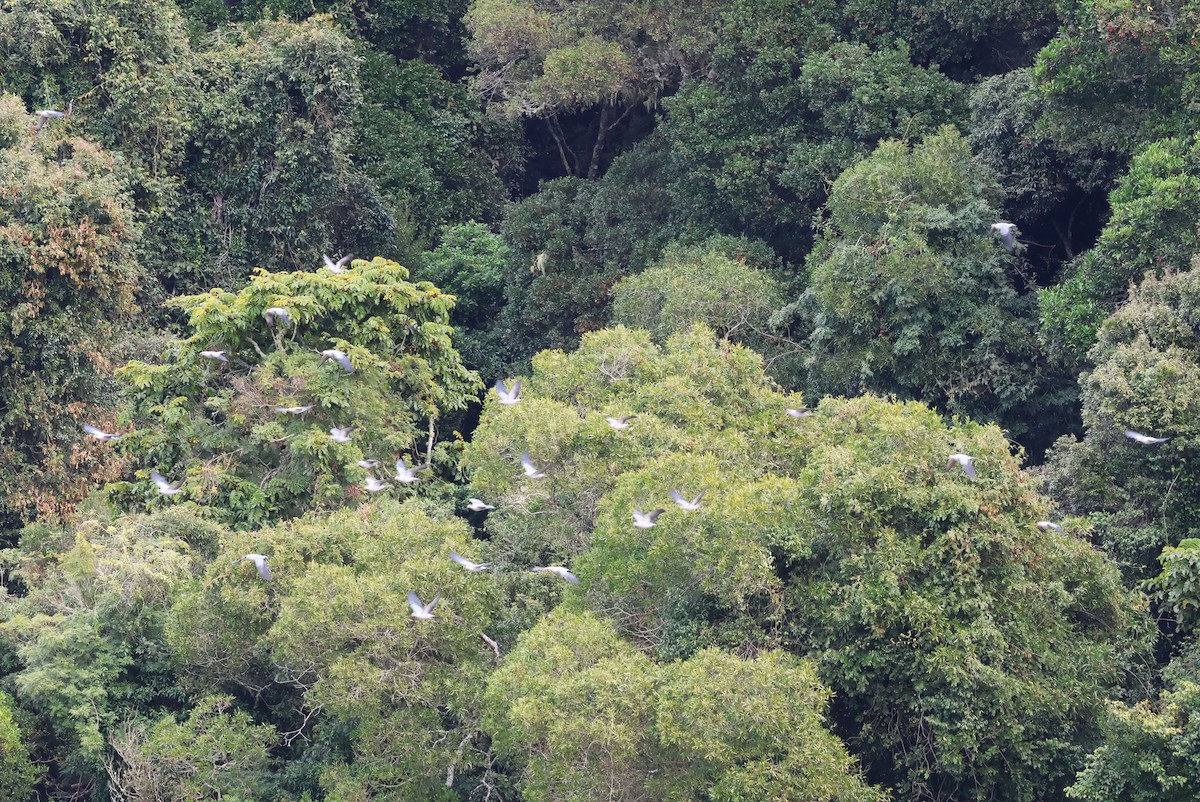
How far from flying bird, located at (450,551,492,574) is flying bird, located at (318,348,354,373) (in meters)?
2.48

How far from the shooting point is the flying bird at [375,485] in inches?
941

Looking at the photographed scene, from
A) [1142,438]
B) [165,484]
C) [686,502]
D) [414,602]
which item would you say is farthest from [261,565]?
[1142,438]

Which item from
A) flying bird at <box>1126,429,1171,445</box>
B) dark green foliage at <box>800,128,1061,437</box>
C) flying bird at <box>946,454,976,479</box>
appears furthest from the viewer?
dark green foliage at <box>800,128,1061,437</box>

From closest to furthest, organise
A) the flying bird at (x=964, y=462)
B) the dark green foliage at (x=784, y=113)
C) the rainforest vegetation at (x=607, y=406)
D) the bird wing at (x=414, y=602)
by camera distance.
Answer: the flying bird at (x=964, y=462) < the rainforest vegetation at (x=607, y=406) < the bird wing at (x=414, y=602) < the dark green foliage at (x=784, y=113)

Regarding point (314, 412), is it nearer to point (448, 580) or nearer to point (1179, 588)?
point (448, 580)

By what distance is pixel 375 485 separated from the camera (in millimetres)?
23953

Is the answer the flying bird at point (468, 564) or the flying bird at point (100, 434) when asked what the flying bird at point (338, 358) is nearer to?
the flying bird at point (468, 564)

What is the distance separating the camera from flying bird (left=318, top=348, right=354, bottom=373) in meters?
23.2

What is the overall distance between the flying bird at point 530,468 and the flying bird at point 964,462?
4294 mm

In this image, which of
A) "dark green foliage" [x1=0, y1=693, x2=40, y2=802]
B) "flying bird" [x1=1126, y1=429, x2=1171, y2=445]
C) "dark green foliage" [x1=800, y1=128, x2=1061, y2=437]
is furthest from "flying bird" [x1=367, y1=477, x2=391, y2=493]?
"flying bird" [x1=1126, y1=429, x2=1171, y2=445]

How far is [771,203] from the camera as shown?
102 feet

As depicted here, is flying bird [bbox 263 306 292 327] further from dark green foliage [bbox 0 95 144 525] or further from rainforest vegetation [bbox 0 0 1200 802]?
dark green foliage [bbox 0 95 144 525]

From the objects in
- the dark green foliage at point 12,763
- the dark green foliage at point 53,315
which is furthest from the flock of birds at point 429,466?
the dark green foliage at point 12,763

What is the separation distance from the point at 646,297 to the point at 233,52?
747 cm
